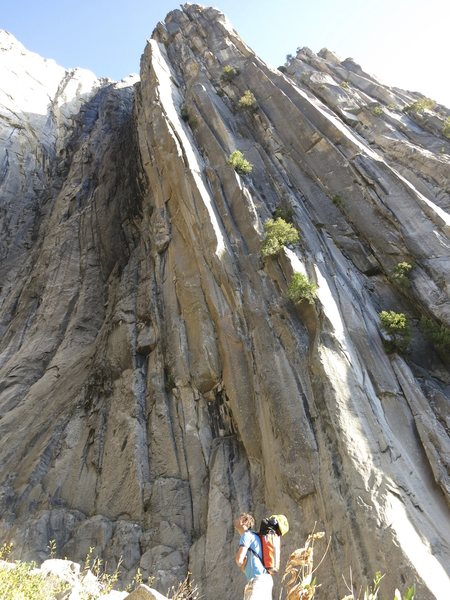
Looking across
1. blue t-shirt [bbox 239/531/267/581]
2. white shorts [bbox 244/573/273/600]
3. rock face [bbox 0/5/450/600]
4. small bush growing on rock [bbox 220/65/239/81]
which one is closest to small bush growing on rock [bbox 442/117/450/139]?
rock face [bbox 0/5/450/600]

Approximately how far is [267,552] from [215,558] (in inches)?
309

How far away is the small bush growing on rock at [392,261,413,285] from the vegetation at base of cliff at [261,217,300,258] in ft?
13.1

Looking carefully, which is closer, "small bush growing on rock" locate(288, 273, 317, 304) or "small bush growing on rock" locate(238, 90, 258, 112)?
"small bush growing on rock" locate(288, 273, 317, 304)

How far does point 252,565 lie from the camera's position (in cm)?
582

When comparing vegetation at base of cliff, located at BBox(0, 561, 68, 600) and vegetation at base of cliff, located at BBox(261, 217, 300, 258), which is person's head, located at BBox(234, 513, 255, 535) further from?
vegetation at base of cliff, located at BBox(261, 217, 300, 258)

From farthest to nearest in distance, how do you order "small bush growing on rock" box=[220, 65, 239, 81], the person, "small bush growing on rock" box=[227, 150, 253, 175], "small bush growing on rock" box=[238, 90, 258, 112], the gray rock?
"small bush growing on rock" box=[220, 65, 239, 81]
"small bush growing on rock" box=[238, 90, 258, 112]
"small bush growing on rock" box=[227, 150, 253, 175]
the gray rock
the person

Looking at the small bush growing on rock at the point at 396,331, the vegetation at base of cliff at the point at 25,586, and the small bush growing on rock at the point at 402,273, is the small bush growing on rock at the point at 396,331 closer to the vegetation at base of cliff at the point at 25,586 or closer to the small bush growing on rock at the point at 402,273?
the small bush growing on rock at the point at 402,273

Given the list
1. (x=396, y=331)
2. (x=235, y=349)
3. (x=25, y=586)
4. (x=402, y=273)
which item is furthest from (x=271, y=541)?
(x=402, y=273)

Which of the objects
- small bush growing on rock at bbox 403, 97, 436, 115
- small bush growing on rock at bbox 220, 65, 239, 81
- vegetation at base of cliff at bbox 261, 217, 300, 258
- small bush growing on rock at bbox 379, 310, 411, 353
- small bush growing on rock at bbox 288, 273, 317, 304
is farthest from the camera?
small bush growing on rock at bbox 220, 65, 239, 81

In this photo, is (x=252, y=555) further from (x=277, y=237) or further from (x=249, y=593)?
(x=277, y=237)

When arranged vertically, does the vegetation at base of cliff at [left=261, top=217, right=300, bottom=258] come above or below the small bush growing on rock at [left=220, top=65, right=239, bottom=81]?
below

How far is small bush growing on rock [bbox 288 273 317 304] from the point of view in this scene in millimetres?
15422

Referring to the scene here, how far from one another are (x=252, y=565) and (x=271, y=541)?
38 cm

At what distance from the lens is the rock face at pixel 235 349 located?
11938mm
